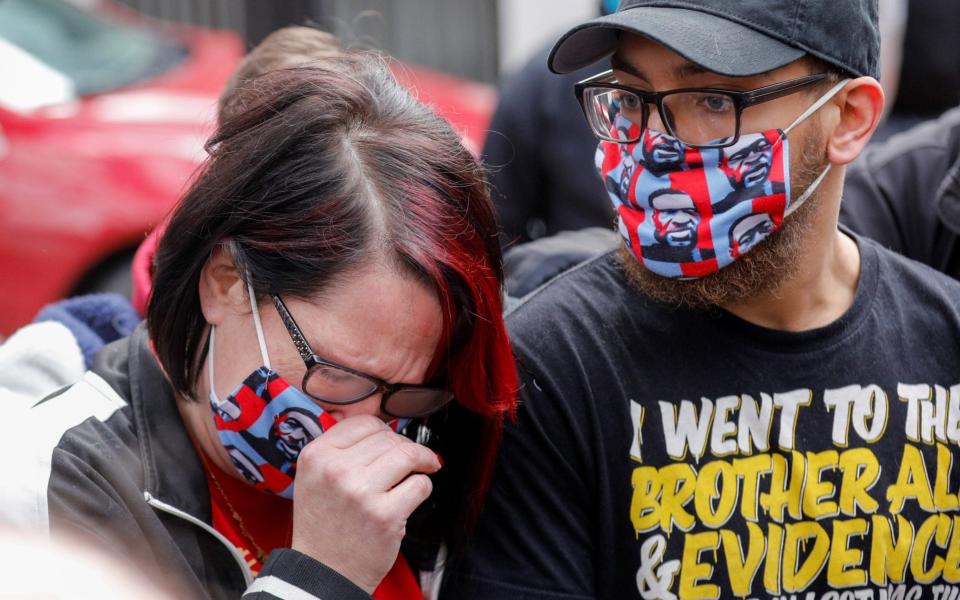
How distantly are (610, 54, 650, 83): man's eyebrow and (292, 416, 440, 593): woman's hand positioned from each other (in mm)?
828

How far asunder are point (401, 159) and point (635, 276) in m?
0.53

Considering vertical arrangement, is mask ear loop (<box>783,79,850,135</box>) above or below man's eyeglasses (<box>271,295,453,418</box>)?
above

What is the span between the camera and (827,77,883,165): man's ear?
2457mm

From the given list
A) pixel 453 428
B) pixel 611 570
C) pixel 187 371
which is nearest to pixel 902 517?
pixel 611 570

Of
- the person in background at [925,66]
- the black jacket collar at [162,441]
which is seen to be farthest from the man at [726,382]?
the person in background at [925,66]

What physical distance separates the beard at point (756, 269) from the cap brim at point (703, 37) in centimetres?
22

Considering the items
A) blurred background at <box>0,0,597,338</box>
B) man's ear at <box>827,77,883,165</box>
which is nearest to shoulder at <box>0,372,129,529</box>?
man's ear at <box>827,77,883,165</box>

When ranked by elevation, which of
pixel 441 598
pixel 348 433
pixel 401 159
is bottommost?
pixel 441 598

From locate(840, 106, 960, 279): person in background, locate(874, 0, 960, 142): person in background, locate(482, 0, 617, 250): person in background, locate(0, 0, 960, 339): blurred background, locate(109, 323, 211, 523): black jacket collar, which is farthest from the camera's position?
locate(874, 0, 960, 142): person in background

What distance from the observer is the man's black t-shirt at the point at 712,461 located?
228 cm

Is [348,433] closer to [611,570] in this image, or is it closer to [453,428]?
[453,428]

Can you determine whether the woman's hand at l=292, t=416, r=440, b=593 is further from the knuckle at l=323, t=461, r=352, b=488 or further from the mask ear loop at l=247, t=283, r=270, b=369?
the mask ear loop at l=247, t=283, r=270, b=369

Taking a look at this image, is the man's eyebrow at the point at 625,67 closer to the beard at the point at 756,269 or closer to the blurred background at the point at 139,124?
the beard at the point at 756,269

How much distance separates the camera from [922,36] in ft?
16.0
